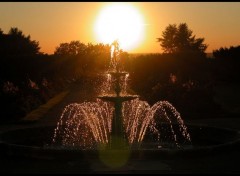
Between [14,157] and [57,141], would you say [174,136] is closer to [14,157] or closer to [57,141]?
[57,141]

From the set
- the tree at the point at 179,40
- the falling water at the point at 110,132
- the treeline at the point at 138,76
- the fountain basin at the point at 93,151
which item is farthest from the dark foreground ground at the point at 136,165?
the tree at the point at 179,40

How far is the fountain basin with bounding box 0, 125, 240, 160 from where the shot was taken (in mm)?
11289

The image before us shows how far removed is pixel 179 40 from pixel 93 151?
89.5 meters

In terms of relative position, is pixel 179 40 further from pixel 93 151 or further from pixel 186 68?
pixel 93 151

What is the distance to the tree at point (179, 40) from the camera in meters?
95.9

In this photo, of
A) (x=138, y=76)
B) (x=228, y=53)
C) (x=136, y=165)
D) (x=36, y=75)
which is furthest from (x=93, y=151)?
(x=228, y=53)

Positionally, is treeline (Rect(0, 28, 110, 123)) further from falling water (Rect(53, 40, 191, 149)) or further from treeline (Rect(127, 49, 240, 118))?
treeline (Rect(127, 49, 240, 118))

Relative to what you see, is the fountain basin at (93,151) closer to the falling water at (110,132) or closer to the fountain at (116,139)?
the fountain at (116,139)

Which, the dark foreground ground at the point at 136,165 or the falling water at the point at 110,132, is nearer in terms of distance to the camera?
the dark foreground ground at the point at 136,165

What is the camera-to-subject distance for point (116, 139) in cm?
1390

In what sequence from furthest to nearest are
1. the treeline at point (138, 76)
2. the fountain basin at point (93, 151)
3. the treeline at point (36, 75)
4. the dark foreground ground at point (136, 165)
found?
the treeline at point (138, 76) < the treeline at point (36, 75) < the fountain basin at point (93, 151) < the dark foreground ground at point (136, 165)

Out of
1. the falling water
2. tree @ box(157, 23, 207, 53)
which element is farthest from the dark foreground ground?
tree @ box(157, 23, 207, 53)

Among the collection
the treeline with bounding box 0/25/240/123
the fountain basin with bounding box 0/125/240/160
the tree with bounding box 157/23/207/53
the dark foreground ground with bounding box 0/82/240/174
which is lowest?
the dark foreground ground with bounding box 0/82/240/174

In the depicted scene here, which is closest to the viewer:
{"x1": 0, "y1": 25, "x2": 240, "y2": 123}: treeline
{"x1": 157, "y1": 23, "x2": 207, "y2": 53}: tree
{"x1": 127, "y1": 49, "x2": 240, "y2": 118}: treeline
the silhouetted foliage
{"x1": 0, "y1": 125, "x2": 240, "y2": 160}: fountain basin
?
{"x1": 0, "y1": 125, "x2": 240, "y2": 160}: fountain basin
